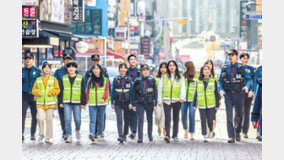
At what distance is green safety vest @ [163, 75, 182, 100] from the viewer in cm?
1325

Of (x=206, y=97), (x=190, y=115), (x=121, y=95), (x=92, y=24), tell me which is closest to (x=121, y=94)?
(x=121, y=95)

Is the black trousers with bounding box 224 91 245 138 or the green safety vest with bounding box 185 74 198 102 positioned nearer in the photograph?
the black trousers with bounding box 224 91 245 138

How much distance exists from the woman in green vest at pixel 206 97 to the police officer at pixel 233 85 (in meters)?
0.31

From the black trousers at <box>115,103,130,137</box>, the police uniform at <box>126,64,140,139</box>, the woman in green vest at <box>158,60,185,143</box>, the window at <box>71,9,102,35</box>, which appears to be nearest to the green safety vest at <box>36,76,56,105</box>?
the black trousers at <box>115,103,130,137</box>

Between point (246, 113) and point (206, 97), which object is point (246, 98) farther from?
point (206, 97)

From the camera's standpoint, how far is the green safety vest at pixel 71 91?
12.6 meters

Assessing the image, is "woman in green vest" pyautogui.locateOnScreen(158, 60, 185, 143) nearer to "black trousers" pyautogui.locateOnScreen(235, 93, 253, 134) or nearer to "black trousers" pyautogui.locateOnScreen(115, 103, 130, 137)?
"black trousers" pyautogui.locateOnScreen(115, 103, 130, 137)

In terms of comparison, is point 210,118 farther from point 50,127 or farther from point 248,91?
point 50,127

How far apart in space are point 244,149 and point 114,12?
61.2 meters

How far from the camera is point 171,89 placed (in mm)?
13266

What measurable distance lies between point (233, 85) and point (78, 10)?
1185 inches

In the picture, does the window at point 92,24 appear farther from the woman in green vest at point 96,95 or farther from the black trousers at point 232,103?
the black trousers at point 232,103

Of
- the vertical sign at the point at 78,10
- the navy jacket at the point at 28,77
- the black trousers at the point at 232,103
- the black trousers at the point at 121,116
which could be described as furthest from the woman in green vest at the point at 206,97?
the vertical sign at the point at 78,10

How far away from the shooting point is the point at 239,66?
13.1 m
